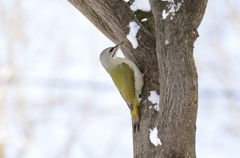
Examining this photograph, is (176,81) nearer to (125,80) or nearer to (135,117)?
(135,117)

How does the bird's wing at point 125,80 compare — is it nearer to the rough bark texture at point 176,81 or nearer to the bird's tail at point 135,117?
the bird's tail at point 135,117

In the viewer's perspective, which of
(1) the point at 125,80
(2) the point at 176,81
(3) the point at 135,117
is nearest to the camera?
(2) the point at 176,81

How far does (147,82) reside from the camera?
117 inches

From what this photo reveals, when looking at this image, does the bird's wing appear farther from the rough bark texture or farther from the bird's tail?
the rough bark texture

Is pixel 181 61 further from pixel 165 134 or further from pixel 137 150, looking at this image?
pixel 137 150

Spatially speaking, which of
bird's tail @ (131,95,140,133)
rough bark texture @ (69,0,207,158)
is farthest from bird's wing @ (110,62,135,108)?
rough bark texture @ (69,0,207,158)

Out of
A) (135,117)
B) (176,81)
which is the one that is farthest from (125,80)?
(176,81)

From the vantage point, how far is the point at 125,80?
3355 mm

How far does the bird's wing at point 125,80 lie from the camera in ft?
10.3

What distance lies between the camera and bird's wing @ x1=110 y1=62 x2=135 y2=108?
3127 millimetres

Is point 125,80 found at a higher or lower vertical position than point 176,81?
higher

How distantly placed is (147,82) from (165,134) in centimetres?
52

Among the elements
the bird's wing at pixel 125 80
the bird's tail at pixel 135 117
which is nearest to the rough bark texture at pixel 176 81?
the bird's tail at pixel 135 117

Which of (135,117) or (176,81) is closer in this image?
(176,81)
